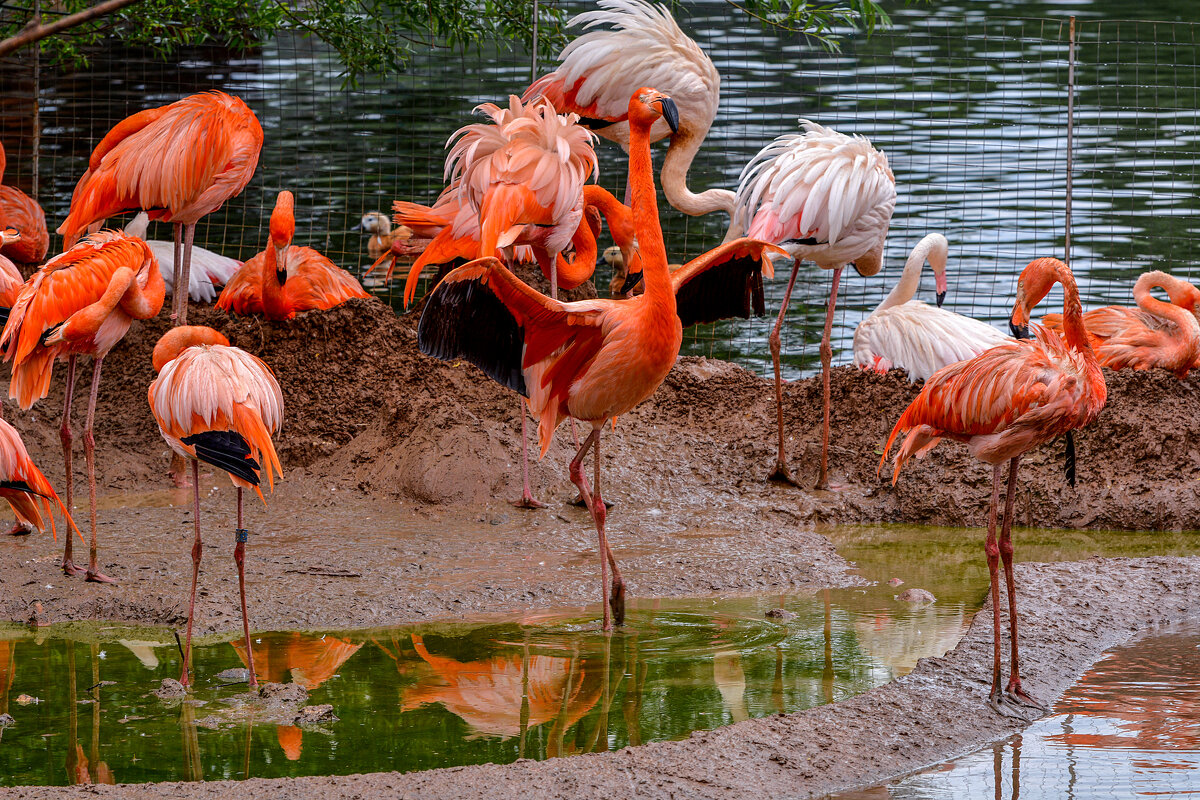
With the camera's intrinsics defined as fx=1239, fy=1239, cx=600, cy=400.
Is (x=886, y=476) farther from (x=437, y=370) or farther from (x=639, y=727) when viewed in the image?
(x=639, y=727)

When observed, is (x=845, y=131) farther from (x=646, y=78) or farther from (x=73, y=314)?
(x=73, y=314)

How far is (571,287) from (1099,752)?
11.3ft

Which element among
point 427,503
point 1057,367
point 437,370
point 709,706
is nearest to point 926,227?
point 437,370

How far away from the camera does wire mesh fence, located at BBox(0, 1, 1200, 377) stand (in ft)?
29.7

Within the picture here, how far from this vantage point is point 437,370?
668cm

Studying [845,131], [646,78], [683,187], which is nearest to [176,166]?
Answer: [646,78]

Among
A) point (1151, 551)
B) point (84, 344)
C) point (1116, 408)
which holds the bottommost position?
point (1151, 551)

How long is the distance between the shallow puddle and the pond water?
0.49 metres

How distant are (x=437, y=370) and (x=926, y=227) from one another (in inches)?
214

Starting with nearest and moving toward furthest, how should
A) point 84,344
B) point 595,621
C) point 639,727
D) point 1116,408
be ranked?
point 639,727 → point 595,621 → point 84,344 → point 1116,408

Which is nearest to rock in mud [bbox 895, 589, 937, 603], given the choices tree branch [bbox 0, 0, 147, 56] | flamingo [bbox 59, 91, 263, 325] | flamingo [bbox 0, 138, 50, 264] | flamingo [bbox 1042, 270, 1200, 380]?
flamingo [bbox 1042, 270, 1200, 380]

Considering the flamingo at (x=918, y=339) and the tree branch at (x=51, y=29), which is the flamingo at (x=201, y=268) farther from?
the tree branch at (x=51, y=29)

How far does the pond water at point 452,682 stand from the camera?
325cm

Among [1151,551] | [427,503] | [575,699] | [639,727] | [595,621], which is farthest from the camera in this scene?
[427,503]
